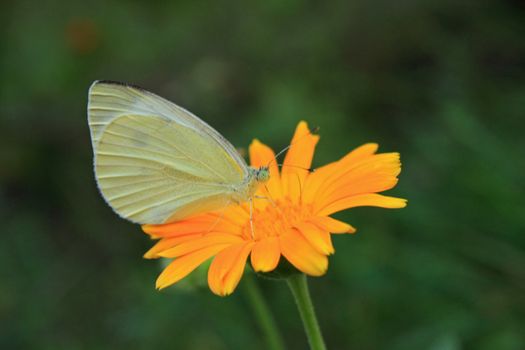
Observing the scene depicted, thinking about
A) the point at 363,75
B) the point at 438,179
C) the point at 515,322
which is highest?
the point at 363,75

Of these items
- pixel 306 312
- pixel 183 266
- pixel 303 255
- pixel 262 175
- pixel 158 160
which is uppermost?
pixel 158 160

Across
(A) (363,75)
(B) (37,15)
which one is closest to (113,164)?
(A) (363,75)

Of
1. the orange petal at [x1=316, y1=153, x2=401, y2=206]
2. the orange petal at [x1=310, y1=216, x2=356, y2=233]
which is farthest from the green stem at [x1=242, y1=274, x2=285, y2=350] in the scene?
the orange petal at [x1=310, y1=216, x2=356, y2=233]

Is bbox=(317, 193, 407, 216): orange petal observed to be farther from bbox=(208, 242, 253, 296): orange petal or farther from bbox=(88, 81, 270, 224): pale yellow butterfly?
bbox=(88, 81, 270, 224): pale yellow butterfly

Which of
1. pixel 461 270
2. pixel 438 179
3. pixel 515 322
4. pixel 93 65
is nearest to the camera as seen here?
pixel 515 322

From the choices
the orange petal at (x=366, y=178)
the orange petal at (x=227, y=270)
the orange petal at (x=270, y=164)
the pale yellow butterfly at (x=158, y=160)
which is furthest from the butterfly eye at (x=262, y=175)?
the orange petal at (x=227, y=270)

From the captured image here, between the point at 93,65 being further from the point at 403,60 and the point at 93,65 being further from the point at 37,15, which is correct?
the point at 403,60

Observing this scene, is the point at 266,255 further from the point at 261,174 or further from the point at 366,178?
the point at 261,174

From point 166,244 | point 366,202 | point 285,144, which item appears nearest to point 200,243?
point 166,244
